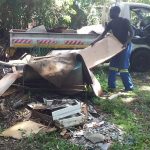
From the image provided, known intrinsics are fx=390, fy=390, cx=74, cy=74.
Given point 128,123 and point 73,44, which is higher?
point 73,44

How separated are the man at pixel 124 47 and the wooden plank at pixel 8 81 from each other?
2.00 meters

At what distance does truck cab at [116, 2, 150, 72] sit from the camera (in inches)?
429

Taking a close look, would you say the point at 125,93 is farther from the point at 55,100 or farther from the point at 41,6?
the point at 41,6

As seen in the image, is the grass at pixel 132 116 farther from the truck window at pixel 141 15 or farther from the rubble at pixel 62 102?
the truck window at pixel 141 15

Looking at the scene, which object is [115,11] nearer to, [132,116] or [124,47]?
[124,47]

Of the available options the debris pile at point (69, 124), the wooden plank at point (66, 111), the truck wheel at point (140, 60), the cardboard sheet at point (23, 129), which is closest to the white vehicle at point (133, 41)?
the truck wheel at point (140, 60)

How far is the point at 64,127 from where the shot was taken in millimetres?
6031

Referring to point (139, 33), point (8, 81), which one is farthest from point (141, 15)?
point (8, 81)

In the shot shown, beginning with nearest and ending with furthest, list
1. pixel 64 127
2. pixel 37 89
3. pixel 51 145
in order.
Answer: pixel 51 145 → pixel 64 127 → pixel 37 89

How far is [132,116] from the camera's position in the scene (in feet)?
22.9

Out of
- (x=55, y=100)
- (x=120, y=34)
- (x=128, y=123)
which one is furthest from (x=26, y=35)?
(x=128, y=123)

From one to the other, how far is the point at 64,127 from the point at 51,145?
0.57m

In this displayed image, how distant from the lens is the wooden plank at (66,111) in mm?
6105

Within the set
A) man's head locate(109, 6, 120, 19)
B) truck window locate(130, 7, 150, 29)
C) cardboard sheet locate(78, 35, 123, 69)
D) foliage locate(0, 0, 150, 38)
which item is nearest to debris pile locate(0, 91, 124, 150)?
cardboard sheet locate(78, 35, 123, 69)
